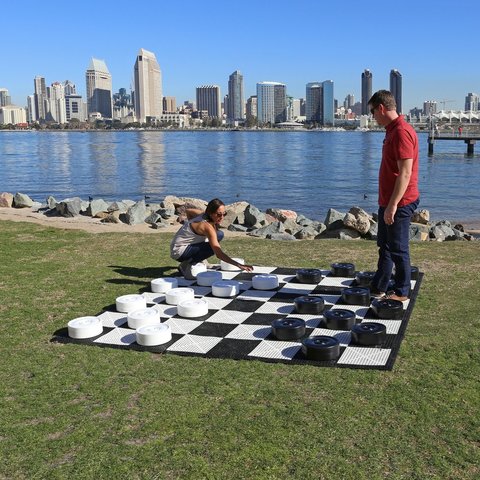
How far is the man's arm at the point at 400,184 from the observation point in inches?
234

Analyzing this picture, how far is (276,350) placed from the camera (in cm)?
507

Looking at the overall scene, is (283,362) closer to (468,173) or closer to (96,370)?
(96,370)

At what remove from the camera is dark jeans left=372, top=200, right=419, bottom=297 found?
20.3 ft

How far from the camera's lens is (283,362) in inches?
190

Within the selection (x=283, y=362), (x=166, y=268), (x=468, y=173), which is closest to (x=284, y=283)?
(x=166, y=268)

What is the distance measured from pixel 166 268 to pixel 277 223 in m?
7.22

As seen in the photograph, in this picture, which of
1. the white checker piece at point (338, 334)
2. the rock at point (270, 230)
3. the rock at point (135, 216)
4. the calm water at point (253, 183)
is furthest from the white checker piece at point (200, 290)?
the calm water at point (253, 183)

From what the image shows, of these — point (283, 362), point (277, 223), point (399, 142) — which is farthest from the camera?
point (277, 223)

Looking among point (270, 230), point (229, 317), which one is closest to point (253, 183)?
point (270, 230)

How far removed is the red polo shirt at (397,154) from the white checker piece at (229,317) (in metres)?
1.93

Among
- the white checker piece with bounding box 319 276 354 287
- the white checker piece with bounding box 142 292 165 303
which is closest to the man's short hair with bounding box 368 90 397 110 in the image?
the white checker piece with bounding box 319 276 354 287

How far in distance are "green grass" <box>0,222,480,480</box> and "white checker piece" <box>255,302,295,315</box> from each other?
1.26m

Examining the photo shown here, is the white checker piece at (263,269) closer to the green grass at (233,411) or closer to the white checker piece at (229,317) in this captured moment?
the white checker piece at (229,317)

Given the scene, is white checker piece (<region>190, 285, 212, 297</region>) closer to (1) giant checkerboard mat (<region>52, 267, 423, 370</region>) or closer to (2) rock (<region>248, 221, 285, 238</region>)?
(1) giant checkerboard mat (<region>52, 267, 423, 370</region>)
